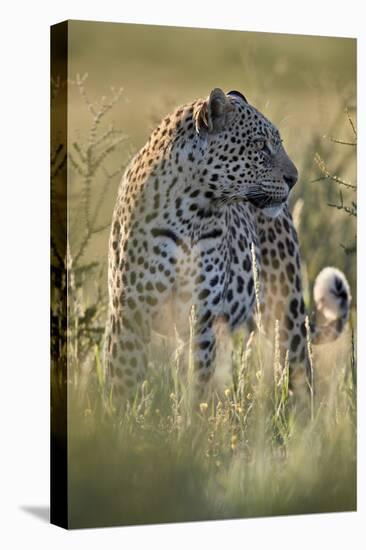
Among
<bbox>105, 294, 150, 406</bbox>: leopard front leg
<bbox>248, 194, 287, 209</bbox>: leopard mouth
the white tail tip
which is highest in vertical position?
<bbox>248, 194, 287, 209</bbox>: leopard mouth

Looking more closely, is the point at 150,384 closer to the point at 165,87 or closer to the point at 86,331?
the point at 86,331

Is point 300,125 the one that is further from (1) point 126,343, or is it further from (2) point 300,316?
(1) point 126,343

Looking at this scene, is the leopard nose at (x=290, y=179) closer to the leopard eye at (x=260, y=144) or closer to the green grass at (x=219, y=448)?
the leopard eye at (x=260, y=144)

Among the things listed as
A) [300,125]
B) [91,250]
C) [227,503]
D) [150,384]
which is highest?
[300,125]

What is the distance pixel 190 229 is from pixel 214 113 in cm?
63

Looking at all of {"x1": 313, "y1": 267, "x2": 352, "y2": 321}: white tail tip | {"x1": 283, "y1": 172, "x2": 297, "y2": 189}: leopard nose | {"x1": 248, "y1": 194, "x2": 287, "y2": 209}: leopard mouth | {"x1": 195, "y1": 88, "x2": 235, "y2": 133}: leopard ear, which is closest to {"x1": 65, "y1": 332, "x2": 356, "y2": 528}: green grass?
{"x1": 313, "y1": 267, "x2": 352, "y2": 321}: white tail tip

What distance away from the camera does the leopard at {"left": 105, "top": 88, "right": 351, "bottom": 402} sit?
873 cm

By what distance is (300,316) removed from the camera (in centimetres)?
941

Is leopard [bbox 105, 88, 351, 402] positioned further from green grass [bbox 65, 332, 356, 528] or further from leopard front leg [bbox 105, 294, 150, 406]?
green grass [bbox 65, 332, 356, 528]

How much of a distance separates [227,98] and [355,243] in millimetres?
1287

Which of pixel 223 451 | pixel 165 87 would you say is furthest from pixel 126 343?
pixel 165 87

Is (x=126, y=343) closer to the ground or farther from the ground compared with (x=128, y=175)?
closer to the ground

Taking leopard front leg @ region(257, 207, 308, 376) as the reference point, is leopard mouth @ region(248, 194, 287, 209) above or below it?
above

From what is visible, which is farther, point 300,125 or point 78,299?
point 300,125
